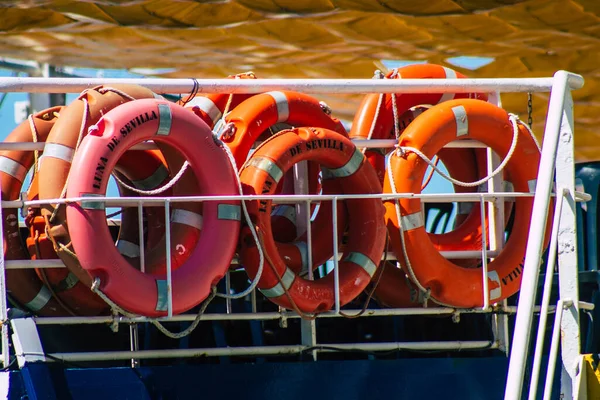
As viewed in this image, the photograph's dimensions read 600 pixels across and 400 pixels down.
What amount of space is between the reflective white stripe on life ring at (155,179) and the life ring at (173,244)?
310 mm

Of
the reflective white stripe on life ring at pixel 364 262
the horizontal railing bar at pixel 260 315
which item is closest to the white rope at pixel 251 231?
the horizontal railing bar at pixel 260 315

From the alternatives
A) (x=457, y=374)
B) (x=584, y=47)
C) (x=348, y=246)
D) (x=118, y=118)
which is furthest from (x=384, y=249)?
(x=584, y=47)

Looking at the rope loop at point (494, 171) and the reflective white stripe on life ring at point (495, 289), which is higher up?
the rope loop at point (494, 171)

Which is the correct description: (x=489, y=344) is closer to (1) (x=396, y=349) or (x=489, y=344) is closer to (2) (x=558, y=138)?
(1) (x=396, y=349)

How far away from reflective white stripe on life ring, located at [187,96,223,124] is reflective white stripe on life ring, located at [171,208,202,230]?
1.91 feet

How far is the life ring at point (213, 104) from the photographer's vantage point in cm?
420

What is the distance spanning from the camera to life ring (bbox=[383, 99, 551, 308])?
405 centimetres

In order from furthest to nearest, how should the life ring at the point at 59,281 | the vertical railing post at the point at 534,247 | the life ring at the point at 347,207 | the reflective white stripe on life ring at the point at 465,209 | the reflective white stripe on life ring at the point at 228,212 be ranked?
1. the reflective white stripe on life ring at the point at 465,209
2. the life ring at the point at 59,281
3. the life ring at the point at 347,207
4. the reflective white stripe on life ring at the point at 228,212
5. the vertical railing post at the point at 534,247

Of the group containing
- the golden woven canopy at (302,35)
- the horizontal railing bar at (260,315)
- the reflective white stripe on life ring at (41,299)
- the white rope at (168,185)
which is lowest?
the horizontal railing bar at (260,315)

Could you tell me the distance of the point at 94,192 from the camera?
11.3 feet

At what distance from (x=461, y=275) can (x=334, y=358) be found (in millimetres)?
768

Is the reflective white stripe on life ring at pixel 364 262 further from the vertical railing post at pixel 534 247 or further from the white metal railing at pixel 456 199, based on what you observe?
the vertical railing post at pixel 534 247

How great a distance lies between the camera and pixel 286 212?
4344mm

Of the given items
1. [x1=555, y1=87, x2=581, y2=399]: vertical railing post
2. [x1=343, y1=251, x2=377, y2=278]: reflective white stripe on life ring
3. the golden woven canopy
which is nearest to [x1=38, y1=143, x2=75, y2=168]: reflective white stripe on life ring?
[x1=343, y1=251, x2=377, y2=278]: reflective white stripe on life ring
